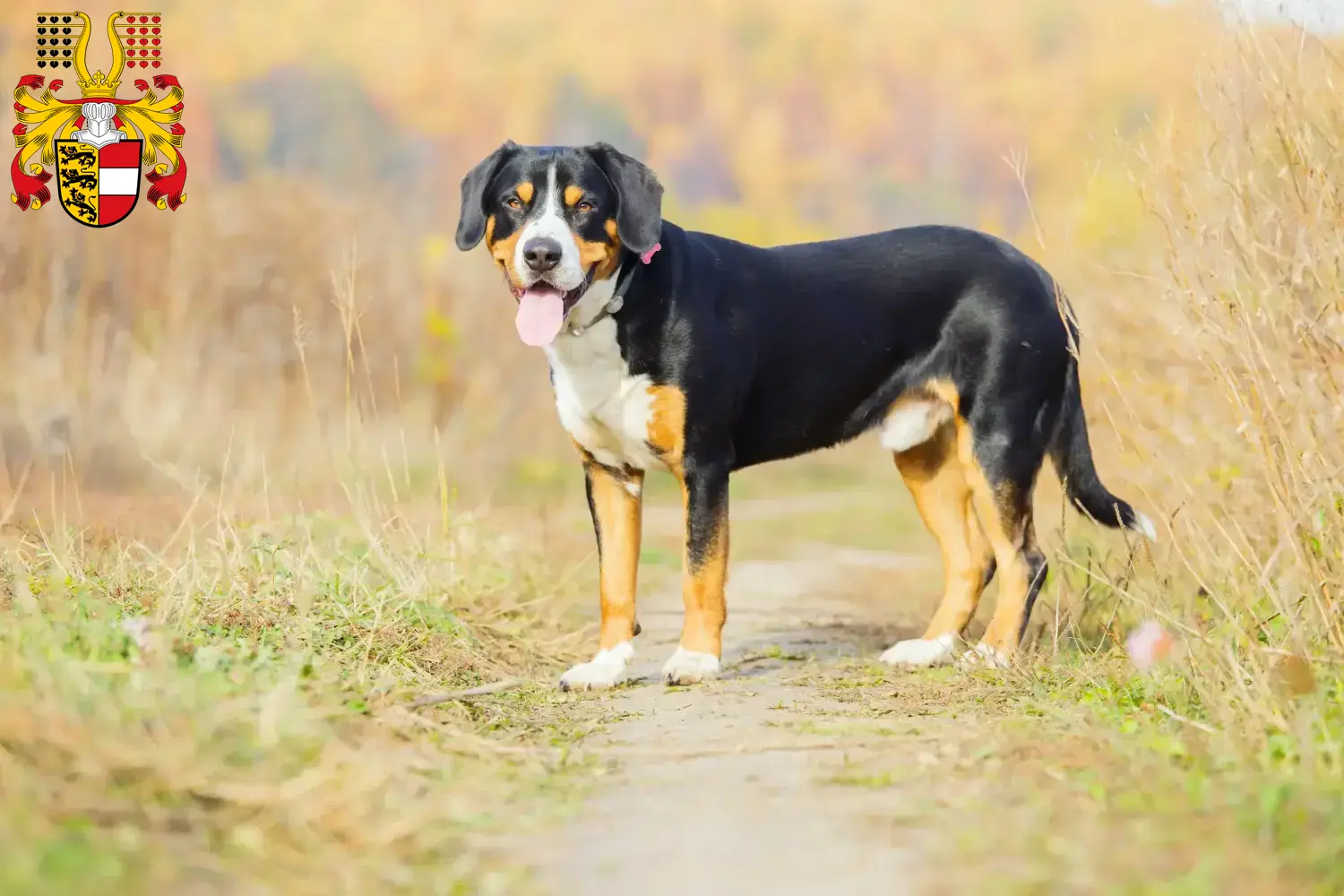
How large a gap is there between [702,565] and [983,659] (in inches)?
39.0

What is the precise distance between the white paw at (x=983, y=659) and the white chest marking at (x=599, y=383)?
4.09ft

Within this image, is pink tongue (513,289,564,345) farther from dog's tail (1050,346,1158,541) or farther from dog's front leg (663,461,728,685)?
dog's tail (1050,346,1158,541)

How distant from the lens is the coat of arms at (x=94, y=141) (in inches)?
306

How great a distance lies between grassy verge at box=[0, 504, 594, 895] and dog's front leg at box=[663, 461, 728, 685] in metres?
0.54

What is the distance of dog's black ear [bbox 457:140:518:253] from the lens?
510 centimetres

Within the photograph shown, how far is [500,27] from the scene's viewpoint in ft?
73.2

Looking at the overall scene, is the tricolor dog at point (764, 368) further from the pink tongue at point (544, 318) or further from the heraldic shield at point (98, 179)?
the heraldic shield at point (98, 179)

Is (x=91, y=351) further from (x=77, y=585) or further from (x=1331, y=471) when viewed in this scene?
(x=1331, y=471)

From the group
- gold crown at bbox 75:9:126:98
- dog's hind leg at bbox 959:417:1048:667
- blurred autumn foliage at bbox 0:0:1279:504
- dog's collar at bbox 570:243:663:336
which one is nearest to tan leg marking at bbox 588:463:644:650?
dog's collar at bbox 570:243:663:336

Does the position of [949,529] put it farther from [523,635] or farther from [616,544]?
[523,635]

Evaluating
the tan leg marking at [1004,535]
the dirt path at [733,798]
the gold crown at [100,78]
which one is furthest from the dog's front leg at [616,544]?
the gold crown at [100,78]

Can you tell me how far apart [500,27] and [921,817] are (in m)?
20.6

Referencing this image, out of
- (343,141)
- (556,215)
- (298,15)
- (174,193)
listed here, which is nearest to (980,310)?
(556,215)

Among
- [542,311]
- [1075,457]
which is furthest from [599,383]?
[1075,457]
